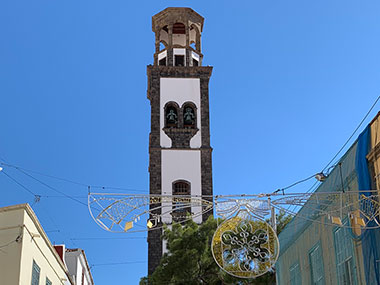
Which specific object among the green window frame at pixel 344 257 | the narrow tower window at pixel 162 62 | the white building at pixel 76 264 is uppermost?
the narrow tower window at pixel 162 62

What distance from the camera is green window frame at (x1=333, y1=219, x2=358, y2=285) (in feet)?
36.9

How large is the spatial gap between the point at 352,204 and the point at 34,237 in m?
8.97

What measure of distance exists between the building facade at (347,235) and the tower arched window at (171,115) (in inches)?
707

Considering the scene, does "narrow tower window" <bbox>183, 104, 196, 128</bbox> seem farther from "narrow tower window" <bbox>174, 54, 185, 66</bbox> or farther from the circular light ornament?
the circular light ornament

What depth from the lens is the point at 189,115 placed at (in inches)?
1296

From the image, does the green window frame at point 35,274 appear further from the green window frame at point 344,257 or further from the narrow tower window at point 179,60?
the narrow tower window at point 179,60

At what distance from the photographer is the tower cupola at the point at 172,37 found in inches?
1356

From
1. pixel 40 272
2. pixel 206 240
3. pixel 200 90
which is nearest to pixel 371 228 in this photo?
pixel 40 272

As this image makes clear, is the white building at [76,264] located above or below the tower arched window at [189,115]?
below

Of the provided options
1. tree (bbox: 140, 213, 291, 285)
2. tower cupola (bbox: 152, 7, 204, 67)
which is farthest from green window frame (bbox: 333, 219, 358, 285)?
tower cupola (bbox: 152, 7, 204, 67)

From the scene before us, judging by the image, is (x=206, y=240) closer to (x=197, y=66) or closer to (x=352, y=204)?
(x=197, y=66)

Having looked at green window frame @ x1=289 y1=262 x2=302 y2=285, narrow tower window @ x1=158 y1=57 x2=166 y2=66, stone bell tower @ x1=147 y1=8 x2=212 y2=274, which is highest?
narrow tower window @ x1=158 y1=57 x2=166 y2=66

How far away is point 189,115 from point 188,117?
0.44 feet

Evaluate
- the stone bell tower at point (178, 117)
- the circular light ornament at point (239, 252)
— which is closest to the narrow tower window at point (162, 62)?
the stone bell tower at point (178, 117)
